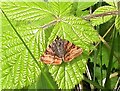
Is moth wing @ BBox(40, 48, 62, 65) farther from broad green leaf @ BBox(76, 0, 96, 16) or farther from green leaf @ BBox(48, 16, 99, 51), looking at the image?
broad green leaf @ BBox(76, 0, 96, 16)

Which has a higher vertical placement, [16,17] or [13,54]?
[16,17]

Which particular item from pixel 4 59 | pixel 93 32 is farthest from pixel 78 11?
pixel 4 59

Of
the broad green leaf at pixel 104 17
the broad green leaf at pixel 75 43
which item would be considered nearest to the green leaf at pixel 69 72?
the broad green leaf at pixel 75 43

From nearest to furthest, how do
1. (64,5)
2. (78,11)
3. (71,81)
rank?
(71,81) → (64,5) → (78,11)

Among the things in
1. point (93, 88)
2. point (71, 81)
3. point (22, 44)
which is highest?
point (22, 44)

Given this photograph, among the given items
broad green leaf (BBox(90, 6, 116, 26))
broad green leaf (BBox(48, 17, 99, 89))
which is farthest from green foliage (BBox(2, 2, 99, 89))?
broad green leaf (BBox(90, 6, 116, 26))

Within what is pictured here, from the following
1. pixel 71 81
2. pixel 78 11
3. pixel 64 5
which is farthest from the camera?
pixel 78 11

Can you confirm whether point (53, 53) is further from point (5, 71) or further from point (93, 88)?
point (93, 88)

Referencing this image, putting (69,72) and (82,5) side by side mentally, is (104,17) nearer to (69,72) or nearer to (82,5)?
(82,5)
